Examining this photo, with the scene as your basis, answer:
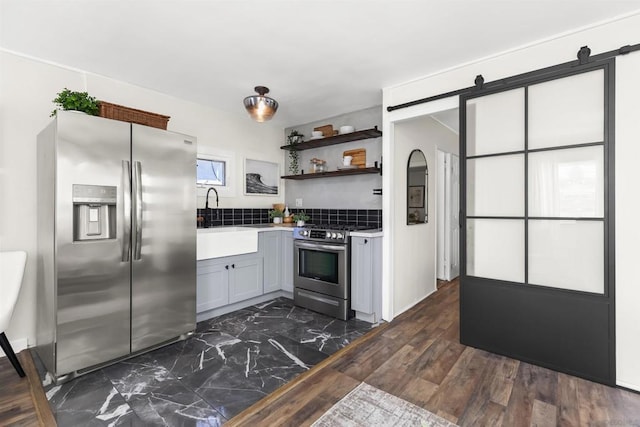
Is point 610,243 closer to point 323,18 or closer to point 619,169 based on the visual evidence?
point 619,169

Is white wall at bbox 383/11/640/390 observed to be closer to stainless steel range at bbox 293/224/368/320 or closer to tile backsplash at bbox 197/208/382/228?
stainless steel range at bbox 293/224/368/320

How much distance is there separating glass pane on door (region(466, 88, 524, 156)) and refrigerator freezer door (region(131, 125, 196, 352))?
7.88 feet

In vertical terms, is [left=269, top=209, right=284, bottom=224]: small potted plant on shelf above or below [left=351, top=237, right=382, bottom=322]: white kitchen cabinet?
above

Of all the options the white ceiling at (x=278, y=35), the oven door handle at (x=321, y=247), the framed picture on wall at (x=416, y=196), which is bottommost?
the oven door handle at (x=321, y=247)

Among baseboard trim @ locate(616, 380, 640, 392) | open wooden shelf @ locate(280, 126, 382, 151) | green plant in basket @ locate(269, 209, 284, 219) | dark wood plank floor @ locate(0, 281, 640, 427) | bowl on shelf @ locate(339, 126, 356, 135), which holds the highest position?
bowl on shelf @ locate(339, 126, 356, 135)

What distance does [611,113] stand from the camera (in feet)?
6.53

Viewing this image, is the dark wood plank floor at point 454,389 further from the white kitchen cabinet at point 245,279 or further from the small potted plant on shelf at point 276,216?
the small potted plant on shelf at point 276,216

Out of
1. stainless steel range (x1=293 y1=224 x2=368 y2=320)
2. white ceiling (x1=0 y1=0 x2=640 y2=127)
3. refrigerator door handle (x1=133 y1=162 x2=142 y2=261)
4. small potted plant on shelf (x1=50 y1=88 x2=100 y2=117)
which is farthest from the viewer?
stainless steel range (x1=293 y1=224 x2=368 y2=320)

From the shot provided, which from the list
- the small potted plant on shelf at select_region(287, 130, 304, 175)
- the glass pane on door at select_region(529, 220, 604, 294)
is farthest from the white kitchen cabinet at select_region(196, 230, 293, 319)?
the glass pane on door at select_region(529, 220, 604, 294)

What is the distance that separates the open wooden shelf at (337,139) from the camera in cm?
351

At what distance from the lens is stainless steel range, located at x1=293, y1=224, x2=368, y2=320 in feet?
10.4

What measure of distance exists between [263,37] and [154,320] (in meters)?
2.34

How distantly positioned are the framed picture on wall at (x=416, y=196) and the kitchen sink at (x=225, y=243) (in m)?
1.85

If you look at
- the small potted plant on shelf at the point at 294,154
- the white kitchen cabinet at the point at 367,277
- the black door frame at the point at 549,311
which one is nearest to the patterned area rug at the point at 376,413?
the black door frame at the point at 549,311
